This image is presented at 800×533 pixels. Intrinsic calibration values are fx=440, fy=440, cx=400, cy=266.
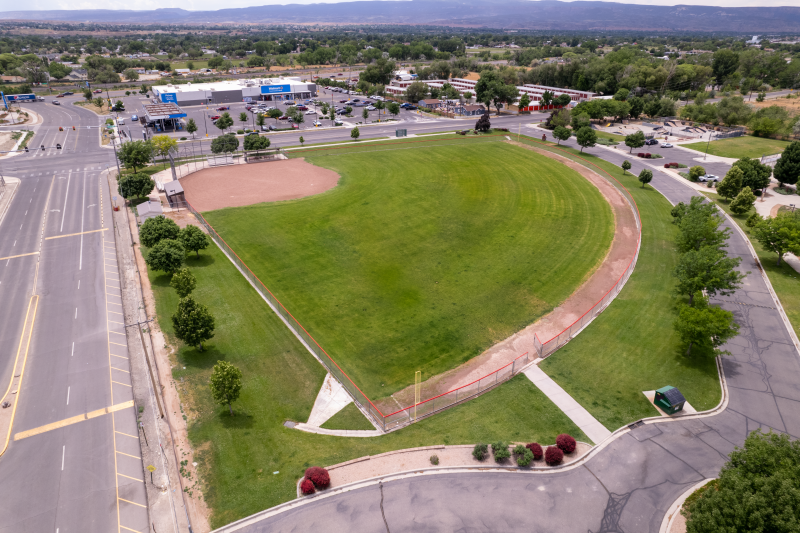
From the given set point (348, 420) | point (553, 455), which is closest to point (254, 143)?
point (348, 420)

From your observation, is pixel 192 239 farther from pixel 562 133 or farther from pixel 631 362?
pixel 562 133

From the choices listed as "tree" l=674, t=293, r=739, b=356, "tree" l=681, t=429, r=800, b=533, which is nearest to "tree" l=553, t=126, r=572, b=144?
"tree" l=674, t=293, r=739, b=356


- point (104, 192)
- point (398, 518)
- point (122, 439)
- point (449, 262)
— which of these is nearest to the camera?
point (398, 518)

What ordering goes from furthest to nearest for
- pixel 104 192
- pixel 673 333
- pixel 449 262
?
pixel 104 192, pixel 449 262, pixel 673 333

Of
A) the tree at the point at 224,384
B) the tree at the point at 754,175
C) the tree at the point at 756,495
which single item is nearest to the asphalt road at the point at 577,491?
the tree at the point at 756,495

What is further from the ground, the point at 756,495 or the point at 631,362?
the point at 756,495

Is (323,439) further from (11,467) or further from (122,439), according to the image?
(11,467)

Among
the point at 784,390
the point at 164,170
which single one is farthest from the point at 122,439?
the point at 164,170

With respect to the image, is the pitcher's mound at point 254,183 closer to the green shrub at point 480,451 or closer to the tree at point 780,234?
the green shrub at point 480,451
